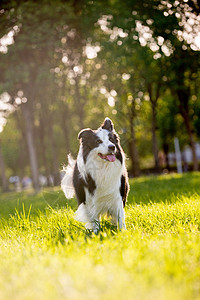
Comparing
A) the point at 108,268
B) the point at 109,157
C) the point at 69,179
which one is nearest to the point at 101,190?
the point at 109,157

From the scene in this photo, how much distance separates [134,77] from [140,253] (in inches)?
632

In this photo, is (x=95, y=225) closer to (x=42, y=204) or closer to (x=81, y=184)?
(x=81, y=184)

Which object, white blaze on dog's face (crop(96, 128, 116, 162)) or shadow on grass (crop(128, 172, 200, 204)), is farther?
shadow on grass (crop(128, 172, 200, 204))

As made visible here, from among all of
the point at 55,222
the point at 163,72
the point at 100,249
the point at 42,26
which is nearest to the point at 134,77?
the point at 163,72

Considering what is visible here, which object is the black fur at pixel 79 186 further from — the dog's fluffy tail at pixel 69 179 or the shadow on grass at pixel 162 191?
the shadow on grass at pixel 162 191

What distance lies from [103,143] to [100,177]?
1.93ft

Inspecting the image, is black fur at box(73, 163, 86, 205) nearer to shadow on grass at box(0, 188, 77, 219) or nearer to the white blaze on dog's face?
the white blaze on dog's face

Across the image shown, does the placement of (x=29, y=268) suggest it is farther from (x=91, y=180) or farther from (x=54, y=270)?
(x=91, y=180)

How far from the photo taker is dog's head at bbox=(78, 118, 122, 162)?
5254 mm

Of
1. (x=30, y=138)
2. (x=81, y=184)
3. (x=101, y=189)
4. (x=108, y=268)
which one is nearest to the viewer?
(x=108, y=268)

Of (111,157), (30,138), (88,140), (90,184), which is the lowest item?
(90,184)

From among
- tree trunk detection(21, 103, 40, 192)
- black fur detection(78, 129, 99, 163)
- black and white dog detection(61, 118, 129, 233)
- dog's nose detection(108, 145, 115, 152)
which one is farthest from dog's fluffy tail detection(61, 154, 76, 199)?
tree trunk detection(21, 103, 40, 192)

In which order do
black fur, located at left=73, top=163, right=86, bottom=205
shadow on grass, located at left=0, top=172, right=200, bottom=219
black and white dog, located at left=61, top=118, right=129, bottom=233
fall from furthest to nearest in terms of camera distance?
shadow on grass, located at left=0, top=172, right=200, bottom=219
black fur, located at left=73, top=163, right=86, bottom=205
black and white dog, located at left=61, top=118, right=129, bottom=233

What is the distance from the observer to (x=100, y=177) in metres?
5.55
